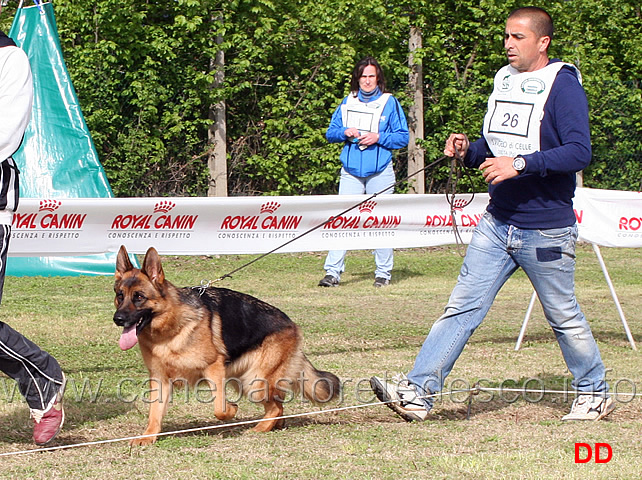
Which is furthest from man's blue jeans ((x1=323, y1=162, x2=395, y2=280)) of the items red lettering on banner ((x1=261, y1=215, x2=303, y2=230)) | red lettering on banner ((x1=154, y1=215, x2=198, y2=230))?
red lettering on banner ((x1=154, y1=215, x2=198, y2=230))

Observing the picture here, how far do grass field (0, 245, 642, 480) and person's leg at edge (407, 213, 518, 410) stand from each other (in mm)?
289

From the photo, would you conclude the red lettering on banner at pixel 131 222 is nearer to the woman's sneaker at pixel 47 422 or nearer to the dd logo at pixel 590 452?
the woman's sneaker at pixel 47 422

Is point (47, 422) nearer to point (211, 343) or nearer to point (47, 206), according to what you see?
point (211, 343)

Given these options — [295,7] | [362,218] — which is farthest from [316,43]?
[362,218]

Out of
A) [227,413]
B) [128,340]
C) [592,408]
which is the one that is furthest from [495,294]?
[128,340]

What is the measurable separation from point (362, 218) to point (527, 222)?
2.73 m

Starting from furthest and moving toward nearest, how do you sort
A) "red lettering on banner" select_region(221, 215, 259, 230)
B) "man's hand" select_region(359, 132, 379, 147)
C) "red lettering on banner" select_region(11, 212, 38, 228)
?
"man's hand" select_region(359, 132, 379, 147), "red lettering on banner" select_region(221, 215, 259, 230), "red lettering on banner" select_region(11, 212, 38, 228)

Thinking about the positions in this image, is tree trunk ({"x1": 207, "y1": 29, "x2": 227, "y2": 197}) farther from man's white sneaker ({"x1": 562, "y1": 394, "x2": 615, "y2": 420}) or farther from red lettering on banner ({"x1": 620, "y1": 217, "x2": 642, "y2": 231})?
man's white sneaker ({"x1": 562, "y1": 394, "x2": 615, "y2": 420})

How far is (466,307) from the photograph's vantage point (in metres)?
4.89

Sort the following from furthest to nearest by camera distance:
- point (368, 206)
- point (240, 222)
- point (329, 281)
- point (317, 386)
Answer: point (329, 281) < point (368, 206) < point (240, 222) < point (317, 386)

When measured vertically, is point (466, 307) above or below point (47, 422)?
above

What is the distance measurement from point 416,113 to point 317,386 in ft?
38.8

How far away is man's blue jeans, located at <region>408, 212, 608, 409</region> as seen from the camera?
4793 mm

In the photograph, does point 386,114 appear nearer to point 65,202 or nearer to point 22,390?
point 65,202
